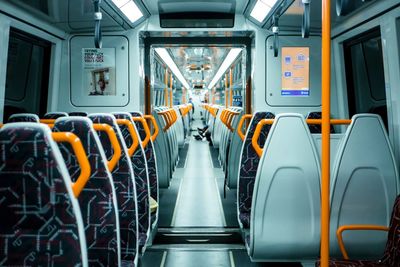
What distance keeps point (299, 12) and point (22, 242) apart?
3.79m

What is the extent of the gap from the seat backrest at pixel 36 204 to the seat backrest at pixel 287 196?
1.53 m

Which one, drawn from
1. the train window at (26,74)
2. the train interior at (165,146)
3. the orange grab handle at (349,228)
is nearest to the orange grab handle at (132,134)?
the train interior at (165,146)

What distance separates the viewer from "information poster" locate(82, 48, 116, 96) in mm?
5262

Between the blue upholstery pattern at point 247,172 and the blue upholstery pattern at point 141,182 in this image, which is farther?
the blue upholstery pattern at point 247,172

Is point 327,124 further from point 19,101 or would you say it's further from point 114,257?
point 19,101

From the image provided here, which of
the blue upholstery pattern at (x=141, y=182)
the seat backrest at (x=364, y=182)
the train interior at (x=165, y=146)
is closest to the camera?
the train interior at (x=165, y=146)

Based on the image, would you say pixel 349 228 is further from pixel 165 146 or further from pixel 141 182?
pixel 165 146

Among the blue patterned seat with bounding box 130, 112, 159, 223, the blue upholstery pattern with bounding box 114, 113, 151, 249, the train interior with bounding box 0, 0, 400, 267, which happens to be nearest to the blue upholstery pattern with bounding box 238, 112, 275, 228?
the train interior with bounding box 0, 0, 400, 267

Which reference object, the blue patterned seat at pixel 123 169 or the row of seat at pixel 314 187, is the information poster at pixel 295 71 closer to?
the row of seat at pixel 314 187

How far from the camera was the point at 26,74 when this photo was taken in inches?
187

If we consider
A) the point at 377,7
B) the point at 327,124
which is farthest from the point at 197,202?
the point at 327,124

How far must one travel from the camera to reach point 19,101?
15.3 ft

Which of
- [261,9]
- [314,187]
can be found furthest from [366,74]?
[314,187]

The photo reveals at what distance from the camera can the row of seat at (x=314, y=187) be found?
263cm
